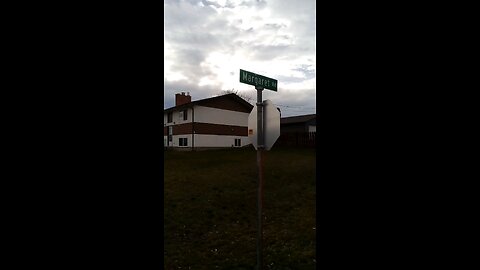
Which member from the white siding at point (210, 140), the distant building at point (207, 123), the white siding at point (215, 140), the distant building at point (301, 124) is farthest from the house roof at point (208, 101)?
the distant building at point (301, 124)

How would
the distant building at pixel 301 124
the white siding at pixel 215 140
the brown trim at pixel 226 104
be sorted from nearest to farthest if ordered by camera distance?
the white siding at pixel 215 140, the brown trim at pixel 226 104, the distant building at pixel 301 124

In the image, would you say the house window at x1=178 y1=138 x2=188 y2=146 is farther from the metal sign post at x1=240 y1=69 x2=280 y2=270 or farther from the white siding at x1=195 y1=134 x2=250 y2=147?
the metal sign post at x1=240 y1=69 x2=280 y2=270

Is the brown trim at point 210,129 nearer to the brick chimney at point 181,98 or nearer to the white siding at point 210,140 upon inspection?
the white siding at point 210,140

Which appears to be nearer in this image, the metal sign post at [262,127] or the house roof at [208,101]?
the metal sign post at [262,127]

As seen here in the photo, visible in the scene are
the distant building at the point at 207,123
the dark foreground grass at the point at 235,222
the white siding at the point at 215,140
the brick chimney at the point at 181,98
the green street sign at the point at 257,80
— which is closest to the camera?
the green street sign at the point at 257,80

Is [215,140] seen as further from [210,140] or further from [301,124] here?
[301,124]

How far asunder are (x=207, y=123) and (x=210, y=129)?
0.76 metres

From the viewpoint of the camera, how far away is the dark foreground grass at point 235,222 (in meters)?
4.62

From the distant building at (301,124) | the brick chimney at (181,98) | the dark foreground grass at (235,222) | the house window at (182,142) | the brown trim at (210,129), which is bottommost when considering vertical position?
the dark foreground grass at (235,222)
